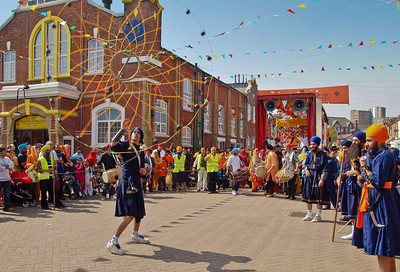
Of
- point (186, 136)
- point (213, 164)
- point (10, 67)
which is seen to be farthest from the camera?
point (186, 136)

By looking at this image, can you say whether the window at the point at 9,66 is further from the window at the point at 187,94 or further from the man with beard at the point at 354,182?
the man with beard at the point at 354,182

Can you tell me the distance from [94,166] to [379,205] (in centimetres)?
1185

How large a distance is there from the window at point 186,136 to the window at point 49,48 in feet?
27.4

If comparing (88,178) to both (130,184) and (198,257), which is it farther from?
(198,257)

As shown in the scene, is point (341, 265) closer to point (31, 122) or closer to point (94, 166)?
point (94, 166)

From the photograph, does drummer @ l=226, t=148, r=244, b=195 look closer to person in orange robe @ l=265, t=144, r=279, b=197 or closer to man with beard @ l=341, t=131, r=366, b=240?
person in orange robe @ l=265, t=144, r=279, b=197

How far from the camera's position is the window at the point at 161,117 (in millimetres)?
19955

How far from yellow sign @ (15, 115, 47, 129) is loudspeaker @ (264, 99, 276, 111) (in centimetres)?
1339


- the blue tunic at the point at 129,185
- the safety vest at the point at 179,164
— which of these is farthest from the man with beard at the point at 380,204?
the safety vest at the point at 179,164

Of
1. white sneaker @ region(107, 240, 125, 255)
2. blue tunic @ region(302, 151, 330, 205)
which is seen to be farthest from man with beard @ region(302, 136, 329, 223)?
white sneaker @ region(107, 240, 125, 255)

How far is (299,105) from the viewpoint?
16.6 metres

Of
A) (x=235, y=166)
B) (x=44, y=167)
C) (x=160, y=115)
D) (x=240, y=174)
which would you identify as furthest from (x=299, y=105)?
(x=44, y=167)

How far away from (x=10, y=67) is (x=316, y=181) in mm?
22213

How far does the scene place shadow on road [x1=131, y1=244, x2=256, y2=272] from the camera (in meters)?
5.09
